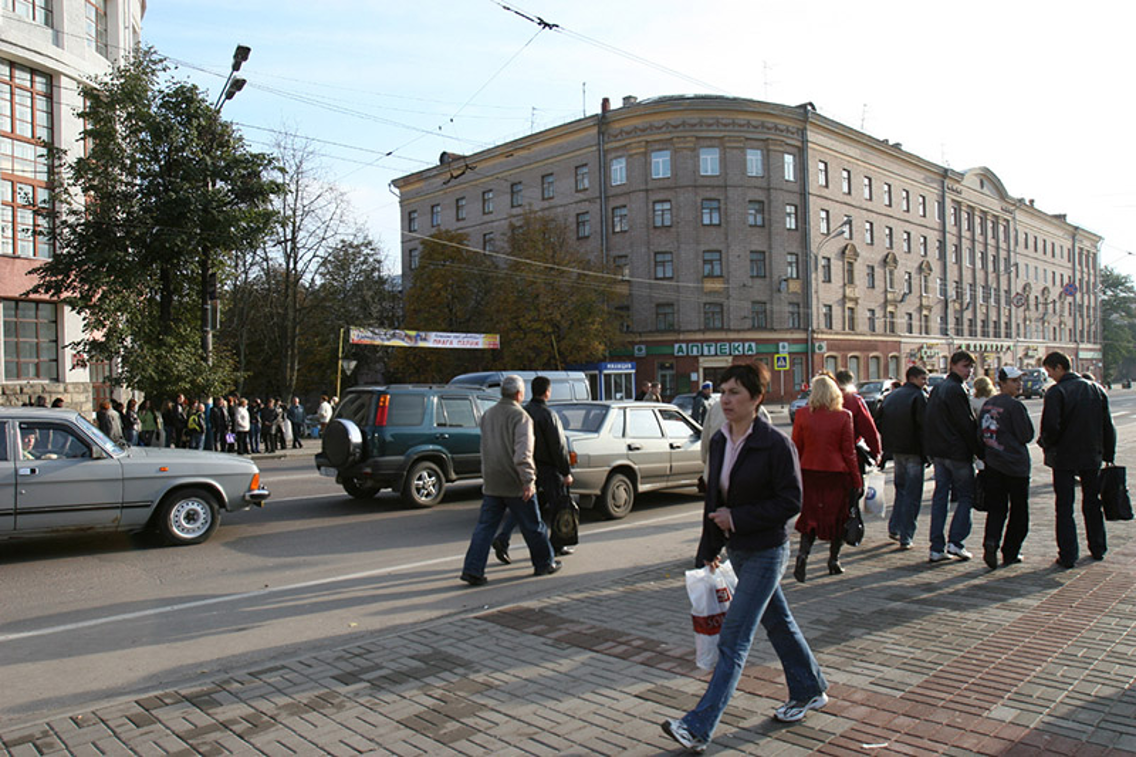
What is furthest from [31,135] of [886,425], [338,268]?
[886,425]

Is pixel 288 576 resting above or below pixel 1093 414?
below

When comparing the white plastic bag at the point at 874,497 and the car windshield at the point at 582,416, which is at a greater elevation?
the car windshield at the point at 582,416

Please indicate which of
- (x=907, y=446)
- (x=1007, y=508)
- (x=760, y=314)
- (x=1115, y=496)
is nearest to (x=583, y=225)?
(x=760, y=314)

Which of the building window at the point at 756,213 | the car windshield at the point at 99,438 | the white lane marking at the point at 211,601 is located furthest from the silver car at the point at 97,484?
the building window at the point at 756,213

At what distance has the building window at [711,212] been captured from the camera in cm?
4678

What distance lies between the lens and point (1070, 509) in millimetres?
7172

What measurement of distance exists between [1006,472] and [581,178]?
44.4 m

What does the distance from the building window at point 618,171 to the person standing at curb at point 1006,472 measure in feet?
137

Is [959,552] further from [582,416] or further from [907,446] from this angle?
[582,416]

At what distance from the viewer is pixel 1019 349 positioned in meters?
74.8

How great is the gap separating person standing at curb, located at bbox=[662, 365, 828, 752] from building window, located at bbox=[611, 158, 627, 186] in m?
45.1

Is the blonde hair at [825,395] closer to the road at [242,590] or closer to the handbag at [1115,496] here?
the road at [242,590]

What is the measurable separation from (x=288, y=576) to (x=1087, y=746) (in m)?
6.38

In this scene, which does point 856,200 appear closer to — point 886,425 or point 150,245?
point 150,245
